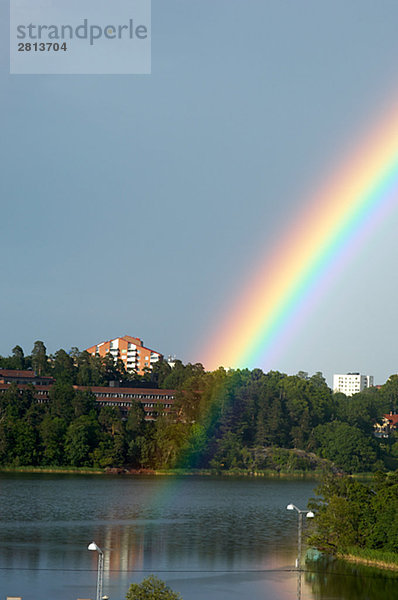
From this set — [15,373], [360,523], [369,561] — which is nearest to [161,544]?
[360,523]

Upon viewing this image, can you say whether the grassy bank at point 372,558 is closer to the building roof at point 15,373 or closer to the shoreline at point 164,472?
the shoreline at point 164,472

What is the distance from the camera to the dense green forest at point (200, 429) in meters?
146

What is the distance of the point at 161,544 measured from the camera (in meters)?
64.4

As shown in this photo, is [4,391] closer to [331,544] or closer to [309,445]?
[309,445]

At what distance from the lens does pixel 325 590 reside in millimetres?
47438

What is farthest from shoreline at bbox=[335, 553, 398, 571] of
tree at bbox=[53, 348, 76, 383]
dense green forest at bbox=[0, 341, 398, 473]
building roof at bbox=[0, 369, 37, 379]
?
tree at bbox=[53, 348, 76, 383]

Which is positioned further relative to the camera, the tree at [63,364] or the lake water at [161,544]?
the tree at [63,364]

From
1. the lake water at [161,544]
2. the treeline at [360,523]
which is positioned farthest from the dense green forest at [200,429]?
the treeline at [360,523]

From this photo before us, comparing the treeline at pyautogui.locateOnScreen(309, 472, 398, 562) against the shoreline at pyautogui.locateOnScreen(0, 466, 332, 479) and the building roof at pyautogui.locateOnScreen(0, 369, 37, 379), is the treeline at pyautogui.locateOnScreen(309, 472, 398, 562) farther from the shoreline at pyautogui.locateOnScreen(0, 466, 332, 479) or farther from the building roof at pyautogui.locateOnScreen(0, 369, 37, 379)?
the building roof at pyautogui.locateOnScreen(0, 369, 37, 379)

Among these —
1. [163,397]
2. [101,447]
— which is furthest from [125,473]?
[163,397]

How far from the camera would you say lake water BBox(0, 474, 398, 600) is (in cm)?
4762

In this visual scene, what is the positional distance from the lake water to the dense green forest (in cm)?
2839

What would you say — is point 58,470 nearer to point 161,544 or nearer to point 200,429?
point 200,429

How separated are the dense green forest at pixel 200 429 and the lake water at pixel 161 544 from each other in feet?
93.2
